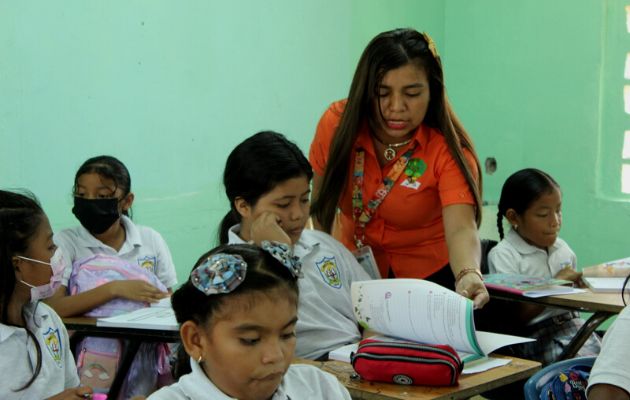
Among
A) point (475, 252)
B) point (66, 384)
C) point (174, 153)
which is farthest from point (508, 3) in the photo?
point (66, 384)

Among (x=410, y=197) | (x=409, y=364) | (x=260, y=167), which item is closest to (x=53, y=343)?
(x=260, y=167)

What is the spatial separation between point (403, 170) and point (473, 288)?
439mm

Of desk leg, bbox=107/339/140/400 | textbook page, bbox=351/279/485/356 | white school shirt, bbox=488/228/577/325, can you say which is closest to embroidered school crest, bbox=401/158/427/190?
textbook page, bbox=351/279/485/356

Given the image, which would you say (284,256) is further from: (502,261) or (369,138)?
(502,261)

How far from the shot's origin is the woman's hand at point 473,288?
2.40 meters

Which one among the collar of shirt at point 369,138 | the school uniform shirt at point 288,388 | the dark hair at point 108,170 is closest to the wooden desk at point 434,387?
the school uniform shirt at point 288,388

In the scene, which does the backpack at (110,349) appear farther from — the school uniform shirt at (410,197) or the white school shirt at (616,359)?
the white school shirt at (616,359)

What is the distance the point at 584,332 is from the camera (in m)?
3.09

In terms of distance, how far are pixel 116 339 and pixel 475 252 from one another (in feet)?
3.66

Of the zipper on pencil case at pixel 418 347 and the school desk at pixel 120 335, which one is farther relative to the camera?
the school desk at pixel 120 335

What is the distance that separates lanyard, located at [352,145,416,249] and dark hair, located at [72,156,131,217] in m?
1.01

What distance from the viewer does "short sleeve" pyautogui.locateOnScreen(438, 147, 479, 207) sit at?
8.51ft

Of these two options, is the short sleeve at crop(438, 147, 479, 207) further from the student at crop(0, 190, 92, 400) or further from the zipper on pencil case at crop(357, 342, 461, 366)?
the student at crop(0, 190, 92, 400)

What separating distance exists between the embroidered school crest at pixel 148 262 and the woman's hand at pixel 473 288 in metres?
1.29
